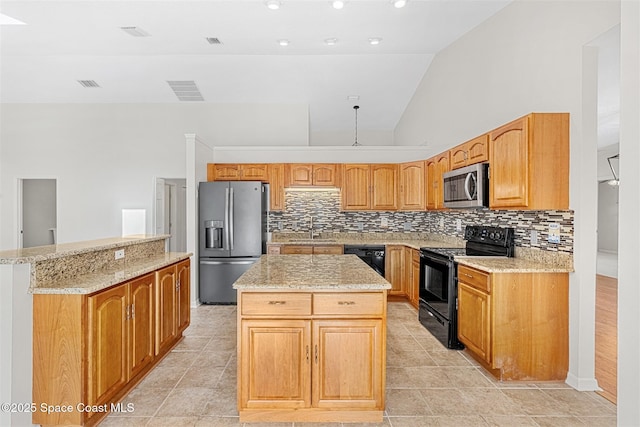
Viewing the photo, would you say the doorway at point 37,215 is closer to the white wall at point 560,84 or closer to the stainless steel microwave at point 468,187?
the stainless steel microwave at point 468,187

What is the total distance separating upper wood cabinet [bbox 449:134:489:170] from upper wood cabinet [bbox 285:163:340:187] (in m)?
1.95

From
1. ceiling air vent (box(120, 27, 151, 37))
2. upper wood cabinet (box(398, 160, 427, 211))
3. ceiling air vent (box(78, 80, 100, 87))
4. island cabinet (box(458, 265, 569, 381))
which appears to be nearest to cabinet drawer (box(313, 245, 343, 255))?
upper wood cabinet (box(398, 160, 427, 211))

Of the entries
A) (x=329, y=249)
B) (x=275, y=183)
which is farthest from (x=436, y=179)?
(x=275, y=183)

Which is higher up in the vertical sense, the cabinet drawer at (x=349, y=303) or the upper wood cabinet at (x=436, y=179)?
the upper wood cabinet at (x=436, y=179)

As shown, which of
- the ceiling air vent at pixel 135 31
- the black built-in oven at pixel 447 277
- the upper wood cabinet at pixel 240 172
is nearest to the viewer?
the black built-in oven at pixel 447 277

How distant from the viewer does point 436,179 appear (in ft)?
14.9

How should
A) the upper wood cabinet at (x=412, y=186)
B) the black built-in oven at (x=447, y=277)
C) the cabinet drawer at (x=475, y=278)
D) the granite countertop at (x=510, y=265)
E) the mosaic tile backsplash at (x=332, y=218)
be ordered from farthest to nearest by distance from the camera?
the mosaic tile backsplash at (x=332, y=218), the upper wood cabinet at (x=412, y=186), the black built-in oven at (x=447, y=277), the cabinet drawer at (x=475, y=278), the granite countertop at (x=510, y=265)

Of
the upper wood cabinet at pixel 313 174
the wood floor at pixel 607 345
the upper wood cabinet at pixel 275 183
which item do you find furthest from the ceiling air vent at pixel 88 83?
the wood floor at pixel 607 345

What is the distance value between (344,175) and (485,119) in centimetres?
222

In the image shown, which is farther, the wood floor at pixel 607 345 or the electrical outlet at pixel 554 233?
the electrical outlet at pixel 554 233

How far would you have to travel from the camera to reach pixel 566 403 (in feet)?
8.00

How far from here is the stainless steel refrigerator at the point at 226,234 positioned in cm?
495

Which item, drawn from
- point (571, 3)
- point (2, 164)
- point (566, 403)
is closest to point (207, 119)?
point (2, 164)

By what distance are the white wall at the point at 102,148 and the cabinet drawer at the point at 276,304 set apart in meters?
4.20
